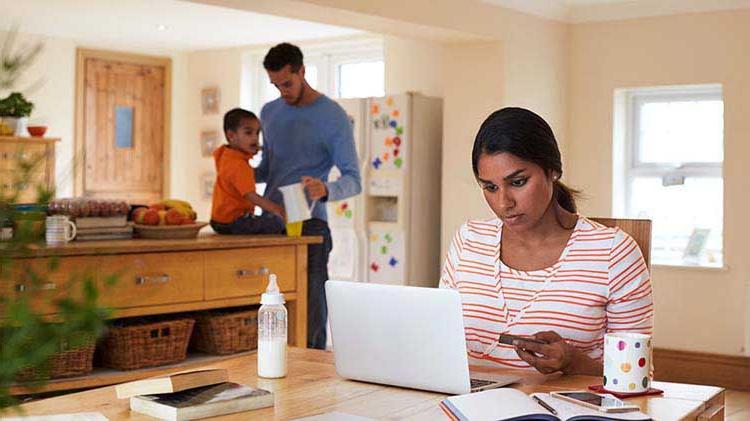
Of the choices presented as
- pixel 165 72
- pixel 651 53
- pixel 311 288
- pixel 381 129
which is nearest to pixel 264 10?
pixel 311 288

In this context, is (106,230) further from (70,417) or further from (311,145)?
(70,417)

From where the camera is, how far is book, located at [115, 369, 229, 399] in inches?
68.6

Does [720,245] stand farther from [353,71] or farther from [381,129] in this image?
[353,71]

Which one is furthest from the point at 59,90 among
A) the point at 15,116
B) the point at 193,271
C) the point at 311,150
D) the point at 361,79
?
the point at 193,271

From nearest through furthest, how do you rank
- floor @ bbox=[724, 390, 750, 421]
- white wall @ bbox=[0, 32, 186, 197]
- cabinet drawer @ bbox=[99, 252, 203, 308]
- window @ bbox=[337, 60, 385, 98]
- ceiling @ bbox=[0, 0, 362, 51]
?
cabinet drawer @ bbox=[99, 252, 203, 308] < floor @ bbox=[724, 390, 750, 421] < ceiling @ bbox=[0, 0, 362, 51] < window @ bbox=[337, 60, 385, 98] < white wall @ bbox=[0, 32, 186, 197]

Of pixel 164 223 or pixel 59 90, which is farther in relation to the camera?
pixel 59 90

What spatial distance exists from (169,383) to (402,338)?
0.44 meters

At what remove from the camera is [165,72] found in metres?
9.15

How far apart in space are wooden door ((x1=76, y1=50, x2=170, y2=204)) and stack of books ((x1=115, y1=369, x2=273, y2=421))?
704cm

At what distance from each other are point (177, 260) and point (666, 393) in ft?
7.18

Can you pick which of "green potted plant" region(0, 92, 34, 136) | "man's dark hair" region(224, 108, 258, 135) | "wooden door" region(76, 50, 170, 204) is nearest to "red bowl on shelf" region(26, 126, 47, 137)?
"green potted plant" region(0, 92, 34, 136)

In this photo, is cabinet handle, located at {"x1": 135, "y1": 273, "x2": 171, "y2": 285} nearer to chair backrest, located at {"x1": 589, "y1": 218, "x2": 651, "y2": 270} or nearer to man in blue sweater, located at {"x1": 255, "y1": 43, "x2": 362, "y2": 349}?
man in blue sweater, located at {"x1": 255, "y1": 43, "x2": 362, "y2": 349}

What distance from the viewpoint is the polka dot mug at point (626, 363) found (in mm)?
1818

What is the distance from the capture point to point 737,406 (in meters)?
5.20
